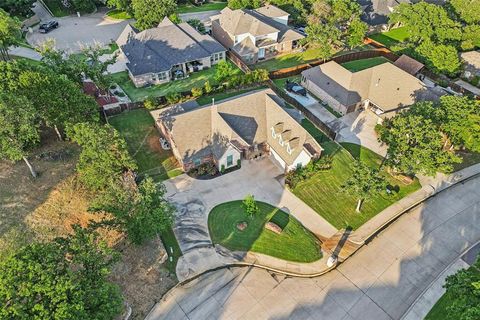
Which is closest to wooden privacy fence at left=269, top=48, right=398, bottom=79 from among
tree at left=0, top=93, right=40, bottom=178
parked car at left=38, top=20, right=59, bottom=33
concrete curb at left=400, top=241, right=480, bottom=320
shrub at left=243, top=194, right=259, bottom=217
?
shrub at left=243, top=194, right=259, bottom=217

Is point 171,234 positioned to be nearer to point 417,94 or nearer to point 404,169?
point 404,169

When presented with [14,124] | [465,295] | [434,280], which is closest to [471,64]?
[434,280]

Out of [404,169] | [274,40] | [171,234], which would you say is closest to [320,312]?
[171,234]

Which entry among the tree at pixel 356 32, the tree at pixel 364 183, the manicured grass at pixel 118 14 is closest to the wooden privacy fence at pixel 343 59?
the tree at pixel 356 32

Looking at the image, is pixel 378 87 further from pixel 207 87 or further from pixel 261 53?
pixel 207 87

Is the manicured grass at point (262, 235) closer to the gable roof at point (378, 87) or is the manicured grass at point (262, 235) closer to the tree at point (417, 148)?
the tree at point (417, 148)

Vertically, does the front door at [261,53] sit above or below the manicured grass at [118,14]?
below
